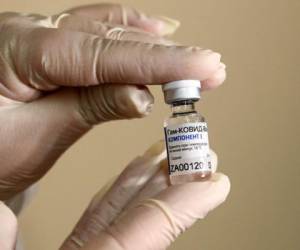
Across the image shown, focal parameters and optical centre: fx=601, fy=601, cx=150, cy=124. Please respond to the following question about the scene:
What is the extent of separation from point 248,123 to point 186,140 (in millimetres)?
490

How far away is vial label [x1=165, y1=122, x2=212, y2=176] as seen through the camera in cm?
64

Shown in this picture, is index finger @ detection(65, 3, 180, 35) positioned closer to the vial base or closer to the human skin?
the human skin

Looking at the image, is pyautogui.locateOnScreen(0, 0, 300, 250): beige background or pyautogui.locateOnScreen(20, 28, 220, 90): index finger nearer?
pyautogui.locateOnScreen(20, 28, 220, 90): index finger

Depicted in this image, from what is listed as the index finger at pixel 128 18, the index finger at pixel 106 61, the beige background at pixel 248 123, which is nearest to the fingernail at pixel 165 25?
the index finger at pixel 128 18

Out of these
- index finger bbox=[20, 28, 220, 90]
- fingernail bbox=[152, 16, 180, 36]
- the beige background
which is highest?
fingernail bbox=[152, 16, 180, 36]

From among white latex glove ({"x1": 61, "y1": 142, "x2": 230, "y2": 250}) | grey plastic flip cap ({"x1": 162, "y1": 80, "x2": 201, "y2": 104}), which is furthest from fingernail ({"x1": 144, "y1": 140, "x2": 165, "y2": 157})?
grey plastic flip cap ({"x1": 162, "y1": 80, "x2": 201, "y2": 104})

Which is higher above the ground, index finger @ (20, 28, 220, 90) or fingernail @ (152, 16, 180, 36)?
fingernail @ (152, 16, 180, 36)

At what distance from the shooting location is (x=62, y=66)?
0.67 meters

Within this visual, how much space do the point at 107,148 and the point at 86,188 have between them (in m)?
0.09

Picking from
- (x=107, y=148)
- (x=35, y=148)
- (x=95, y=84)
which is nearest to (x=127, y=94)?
(x=95, y=84)

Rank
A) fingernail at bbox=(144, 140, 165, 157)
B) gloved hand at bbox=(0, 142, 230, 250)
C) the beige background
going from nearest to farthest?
gloved hand at bbox=(0, 142, 230, 250) < fingernail at bbox=(144, 140, 165, 157) < the beige background

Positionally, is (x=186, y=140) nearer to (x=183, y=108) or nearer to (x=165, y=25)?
(x=183, y=108)

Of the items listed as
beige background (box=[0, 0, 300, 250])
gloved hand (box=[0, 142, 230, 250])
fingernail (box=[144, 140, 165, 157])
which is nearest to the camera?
gloved hand (box=[0, 142, 230, 250])

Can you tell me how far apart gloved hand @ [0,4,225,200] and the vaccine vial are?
0.6 inches
